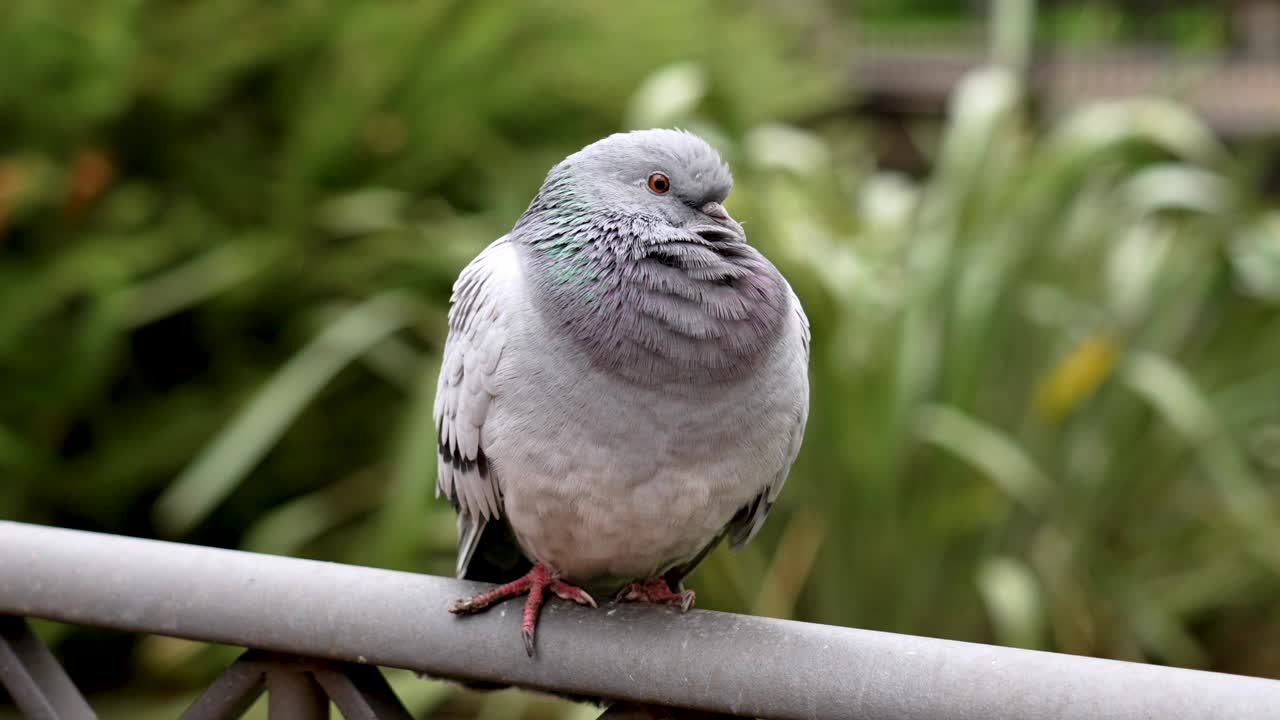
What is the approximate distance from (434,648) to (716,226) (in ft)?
2.11

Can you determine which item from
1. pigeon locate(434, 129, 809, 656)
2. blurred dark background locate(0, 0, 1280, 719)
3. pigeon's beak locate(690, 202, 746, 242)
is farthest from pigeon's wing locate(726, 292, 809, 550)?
blurred dark background locate(0, 0, 1280, 719)

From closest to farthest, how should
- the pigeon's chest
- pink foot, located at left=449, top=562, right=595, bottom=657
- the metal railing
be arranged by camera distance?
1. the metal railing
2. pink foot, located at left=449, top=562, right=595, bottom=657
3. the pigeon's chest

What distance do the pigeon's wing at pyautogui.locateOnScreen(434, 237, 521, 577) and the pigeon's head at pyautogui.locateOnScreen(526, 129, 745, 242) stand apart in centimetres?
11

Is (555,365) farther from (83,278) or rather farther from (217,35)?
(217,35)

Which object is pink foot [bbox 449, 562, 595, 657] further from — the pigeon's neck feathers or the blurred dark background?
the blurred dark background

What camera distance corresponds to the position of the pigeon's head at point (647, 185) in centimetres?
151

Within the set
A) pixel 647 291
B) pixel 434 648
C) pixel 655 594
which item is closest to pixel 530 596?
pixel 434 648

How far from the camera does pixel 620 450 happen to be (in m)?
1.39

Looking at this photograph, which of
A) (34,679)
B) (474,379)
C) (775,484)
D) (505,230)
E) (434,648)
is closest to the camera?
(434,648)

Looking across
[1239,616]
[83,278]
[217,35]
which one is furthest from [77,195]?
[1239,616]

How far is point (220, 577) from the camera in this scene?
1.25 meters

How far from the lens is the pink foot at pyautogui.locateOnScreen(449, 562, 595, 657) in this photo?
1.27 m

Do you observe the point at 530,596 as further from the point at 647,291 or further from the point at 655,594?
the point at 647,291

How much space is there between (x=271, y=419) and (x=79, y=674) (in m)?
1.21
